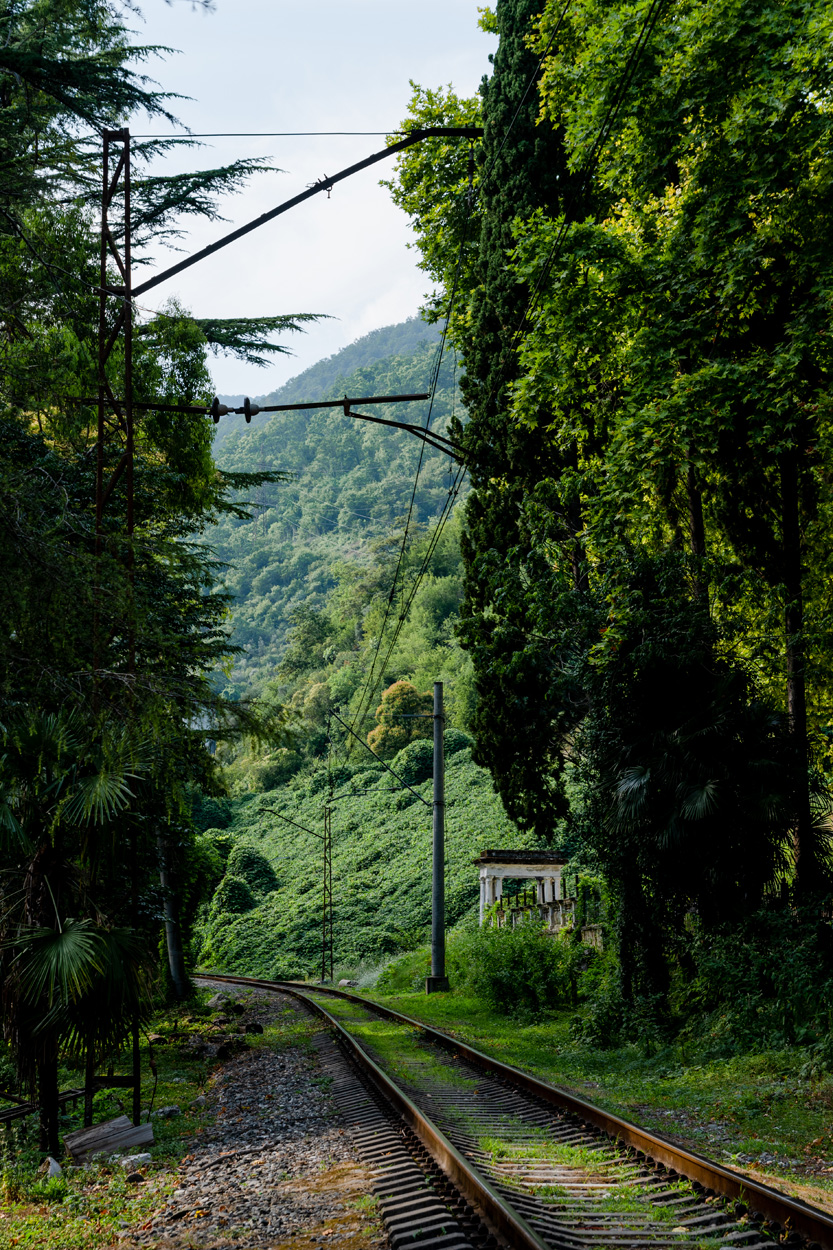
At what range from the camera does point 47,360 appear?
296 inches

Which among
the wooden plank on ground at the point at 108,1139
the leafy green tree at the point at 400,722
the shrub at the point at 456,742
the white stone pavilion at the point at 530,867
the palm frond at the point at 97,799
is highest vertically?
the leafy green tree at the point at 400,722

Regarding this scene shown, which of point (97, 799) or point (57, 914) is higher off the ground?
point (97, 799)

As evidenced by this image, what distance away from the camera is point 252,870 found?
48.9m

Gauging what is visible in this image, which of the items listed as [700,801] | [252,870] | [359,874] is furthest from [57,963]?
[252,870]

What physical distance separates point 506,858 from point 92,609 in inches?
855

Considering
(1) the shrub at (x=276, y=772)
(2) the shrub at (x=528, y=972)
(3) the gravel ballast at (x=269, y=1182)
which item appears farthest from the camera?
(1) the shrub at (x=276, y=772)

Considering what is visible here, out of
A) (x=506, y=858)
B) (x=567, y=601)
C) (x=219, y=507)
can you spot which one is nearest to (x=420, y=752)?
(x=506, y=858)

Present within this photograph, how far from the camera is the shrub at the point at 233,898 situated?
4600 centimetres

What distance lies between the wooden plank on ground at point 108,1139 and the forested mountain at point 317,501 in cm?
9735

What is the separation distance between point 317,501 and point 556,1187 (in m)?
135

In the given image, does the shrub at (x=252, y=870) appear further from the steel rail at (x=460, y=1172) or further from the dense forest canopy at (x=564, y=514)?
the steel rail at (x=460, y=1172)

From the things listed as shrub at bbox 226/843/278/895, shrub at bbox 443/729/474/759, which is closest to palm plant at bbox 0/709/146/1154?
shrub at bbox 226/843/278/895

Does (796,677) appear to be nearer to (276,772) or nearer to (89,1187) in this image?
(89,1187)

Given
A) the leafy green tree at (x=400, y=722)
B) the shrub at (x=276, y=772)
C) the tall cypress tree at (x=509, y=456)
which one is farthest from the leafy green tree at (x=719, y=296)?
the shrub at (x=276, y=772)
